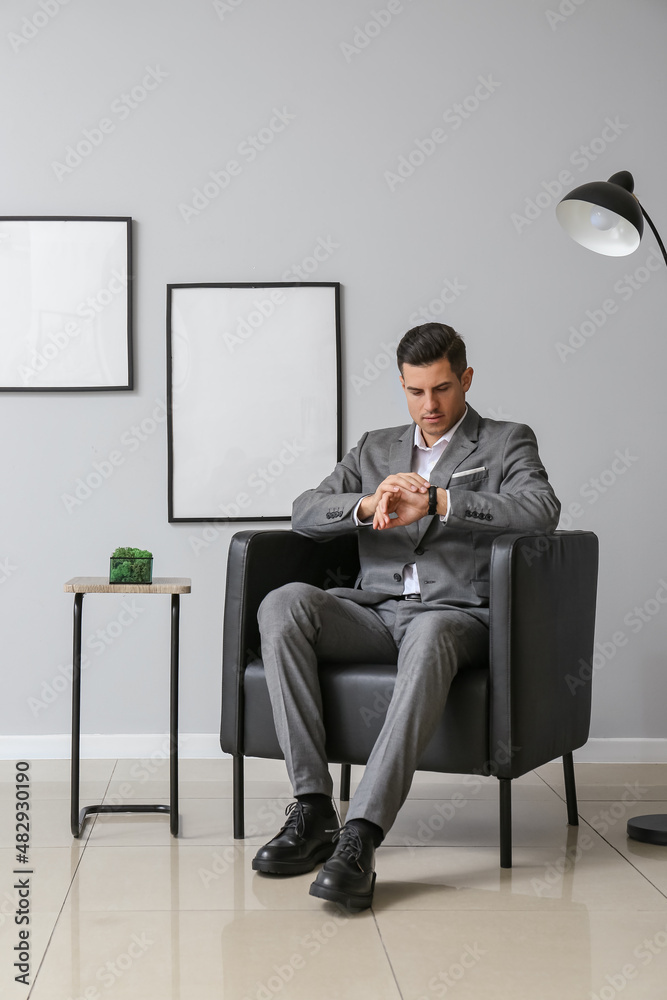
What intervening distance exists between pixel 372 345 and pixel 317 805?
5.28 feet

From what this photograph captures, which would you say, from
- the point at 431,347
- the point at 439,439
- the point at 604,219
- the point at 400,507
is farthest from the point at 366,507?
the point at 604,219

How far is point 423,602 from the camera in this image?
2365mm

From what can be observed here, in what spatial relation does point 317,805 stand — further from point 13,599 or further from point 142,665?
point 13,599

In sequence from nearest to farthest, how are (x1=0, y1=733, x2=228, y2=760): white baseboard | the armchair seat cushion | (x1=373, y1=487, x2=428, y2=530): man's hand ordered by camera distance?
the armchair seat cushion
(x1=373, y1=487, x2=428, y2=530): man's hand
(x1=0, y1=733, x2=228, y2=760): white baseboard

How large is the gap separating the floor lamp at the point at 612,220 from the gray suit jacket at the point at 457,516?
0.57 m

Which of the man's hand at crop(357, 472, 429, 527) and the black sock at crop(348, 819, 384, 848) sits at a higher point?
the man's hand at crop(357, 472, 429, 527)

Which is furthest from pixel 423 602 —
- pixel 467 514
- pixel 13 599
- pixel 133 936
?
pixel 13 599

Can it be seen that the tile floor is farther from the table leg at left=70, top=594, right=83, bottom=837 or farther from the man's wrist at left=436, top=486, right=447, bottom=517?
the man's wrist at left=436, top=486, right=447, bottom=517

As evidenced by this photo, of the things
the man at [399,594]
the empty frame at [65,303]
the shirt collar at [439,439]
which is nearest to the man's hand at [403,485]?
the man at [399,594]

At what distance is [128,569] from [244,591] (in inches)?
11.9

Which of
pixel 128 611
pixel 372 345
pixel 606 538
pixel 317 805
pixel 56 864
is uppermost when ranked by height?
pixel 372 345

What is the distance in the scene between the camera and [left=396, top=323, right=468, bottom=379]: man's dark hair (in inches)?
94.8

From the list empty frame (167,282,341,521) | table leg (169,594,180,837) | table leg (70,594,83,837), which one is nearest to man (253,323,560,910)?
table leg (169,594,180,837)

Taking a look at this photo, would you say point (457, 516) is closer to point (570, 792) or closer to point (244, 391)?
point (570, 792)
